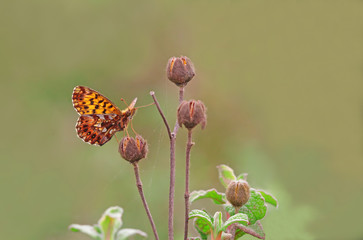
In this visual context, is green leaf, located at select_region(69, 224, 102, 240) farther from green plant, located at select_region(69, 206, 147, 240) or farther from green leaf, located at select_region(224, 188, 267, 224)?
green leaf, located at select_region(224, 188, 267, 224)

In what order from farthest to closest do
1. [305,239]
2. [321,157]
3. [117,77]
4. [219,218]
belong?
[117,77]
[321,157]
[305,239]
[219,218]

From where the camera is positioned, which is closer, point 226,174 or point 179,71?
point 226,174

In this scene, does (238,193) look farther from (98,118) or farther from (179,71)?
(98,118)

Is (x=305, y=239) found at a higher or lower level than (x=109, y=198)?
lower

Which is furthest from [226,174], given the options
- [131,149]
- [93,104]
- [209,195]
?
[93,104]

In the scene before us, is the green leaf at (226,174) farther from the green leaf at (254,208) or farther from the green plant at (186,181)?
the green leaf at (254,208)

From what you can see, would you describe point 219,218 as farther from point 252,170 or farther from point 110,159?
point 110,159

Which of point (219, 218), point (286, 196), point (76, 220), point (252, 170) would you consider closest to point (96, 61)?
point (76, 220)

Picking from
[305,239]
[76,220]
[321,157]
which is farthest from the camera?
[321,157]
